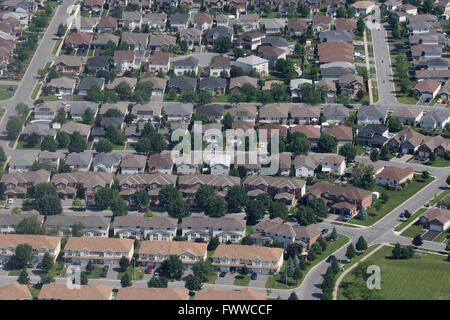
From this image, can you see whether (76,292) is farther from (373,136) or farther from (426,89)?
(426,89)

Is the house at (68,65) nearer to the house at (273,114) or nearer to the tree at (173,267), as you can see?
the house at (273,114)

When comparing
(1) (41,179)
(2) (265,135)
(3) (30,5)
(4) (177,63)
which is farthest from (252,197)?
(3) (30,5)

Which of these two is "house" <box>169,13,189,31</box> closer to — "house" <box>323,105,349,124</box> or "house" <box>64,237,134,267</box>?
"house" <box>323,105,349,124</box>

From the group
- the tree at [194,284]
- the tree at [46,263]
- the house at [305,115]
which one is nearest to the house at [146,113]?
the house at [305,115]

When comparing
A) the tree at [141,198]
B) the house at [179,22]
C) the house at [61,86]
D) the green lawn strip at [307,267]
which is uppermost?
the green lawn strip at [307,267]

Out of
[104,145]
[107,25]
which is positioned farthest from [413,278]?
[107,25]

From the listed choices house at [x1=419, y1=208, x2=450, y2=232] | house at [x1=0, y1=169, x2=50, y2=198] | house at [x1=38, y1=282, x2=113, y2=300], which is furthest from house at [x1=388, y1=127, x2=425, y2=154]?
house at [x1=38, y1=282, x2=113, y2=300]
